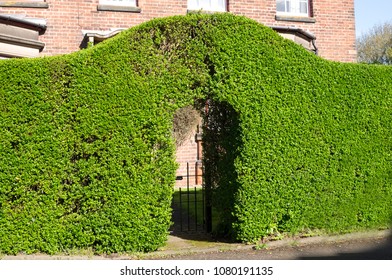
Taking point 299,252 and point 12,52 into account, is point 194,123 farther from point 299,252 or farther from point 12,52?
point 12,52

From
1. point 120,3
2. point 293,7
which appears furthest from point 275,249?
point 293,7

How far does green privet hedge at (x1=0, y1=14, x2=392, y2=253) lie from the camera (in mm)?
6602

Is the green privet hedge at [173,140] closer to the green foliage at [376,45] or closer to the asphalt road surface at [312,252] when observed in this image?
the asphalt road surface at [312,252]

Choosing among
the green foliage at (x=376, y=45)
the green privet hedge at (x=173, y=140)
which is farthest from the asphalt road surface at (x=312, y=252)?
the green foliage at (x=376, y=45)

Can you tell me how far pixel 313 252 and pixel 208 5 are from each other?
9.60 m

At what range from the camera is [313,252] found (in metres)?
7.17

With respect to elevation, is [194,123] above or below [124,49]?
below

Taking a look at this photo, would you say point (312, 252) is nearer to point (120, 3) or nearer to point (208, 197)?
point (208, 197)

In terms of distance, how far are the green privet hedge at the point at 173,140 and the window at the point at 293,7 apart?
7634 millimetres

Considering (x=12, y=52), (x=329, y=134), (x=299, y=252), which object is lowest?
(x=299, y=252)

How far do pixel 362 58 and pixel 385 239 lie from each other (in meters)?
40.8

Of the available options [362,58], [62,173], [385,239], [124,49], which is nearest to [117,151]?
[62,173]

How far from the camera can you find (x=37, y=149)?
21.5 feet

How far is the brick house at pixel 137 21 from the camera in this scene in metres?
11.7
